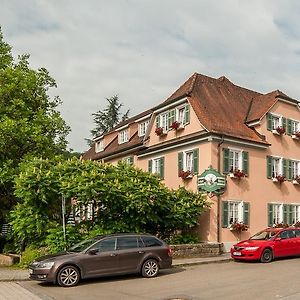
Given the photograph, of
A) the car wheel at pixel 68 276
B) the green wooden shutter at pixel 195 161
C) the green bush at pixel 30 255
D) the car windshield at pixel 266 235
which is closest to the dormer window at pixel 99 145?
the green wooden shutter at pixel 195 161

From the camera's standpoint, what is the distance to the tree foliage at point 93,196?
781 inches

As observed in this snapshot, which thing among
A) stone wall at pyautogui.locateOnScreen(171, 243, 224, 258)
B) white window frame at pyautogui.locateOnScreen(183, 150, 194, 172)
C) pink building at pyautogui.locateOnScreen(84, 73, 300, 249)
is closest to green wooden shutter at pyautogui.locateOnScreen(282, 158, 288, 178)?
pink building at pyautogui.locateOnScreen(84, 73, 300, 249)

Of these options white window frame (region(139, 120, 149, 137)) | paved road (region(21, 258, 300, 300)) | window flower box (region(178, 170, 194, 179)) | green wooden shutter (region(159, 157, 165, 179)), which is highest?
white window frame (region(139, 120, 149, 137))

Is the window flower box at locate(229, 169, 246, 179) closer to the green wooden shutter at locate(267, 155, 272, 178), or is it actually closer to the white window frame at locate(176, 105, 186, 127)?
the green wooden shutter at locate(267, 155, 272, 178)

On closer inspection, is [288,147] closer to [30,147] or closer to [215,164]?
[215,164]

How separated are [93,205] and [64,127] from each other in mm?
5429

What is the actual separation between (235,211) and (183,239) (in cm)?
420

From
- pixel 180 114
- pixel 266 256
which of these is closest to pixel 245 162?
pixel 180 114

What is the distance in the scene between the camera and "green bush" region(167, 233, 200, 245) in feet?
77.5

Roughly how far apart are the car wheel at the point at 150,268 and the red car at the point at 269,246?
6148mm

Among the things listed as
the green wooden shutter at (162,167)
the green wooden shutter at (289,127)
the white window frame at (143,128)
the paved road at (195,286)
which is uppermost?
the white window frame at (143,128)

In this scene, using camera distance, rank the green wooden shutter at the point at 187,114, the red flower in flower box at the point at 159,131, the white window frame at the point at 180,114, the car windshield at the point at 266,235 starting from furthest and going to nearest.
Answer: the red flower in flower box at the point at 159,131, the white window frame at the point at 180,114, the green wooden shutter at the point at 187,114, the car windshield at the point at 266,235

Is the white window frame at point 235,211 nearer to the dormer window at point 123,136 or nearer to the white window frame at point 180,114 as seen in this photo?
the white window frame at point 180,114

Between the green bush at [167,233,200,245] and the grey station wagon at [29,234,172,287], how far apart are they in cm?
670
